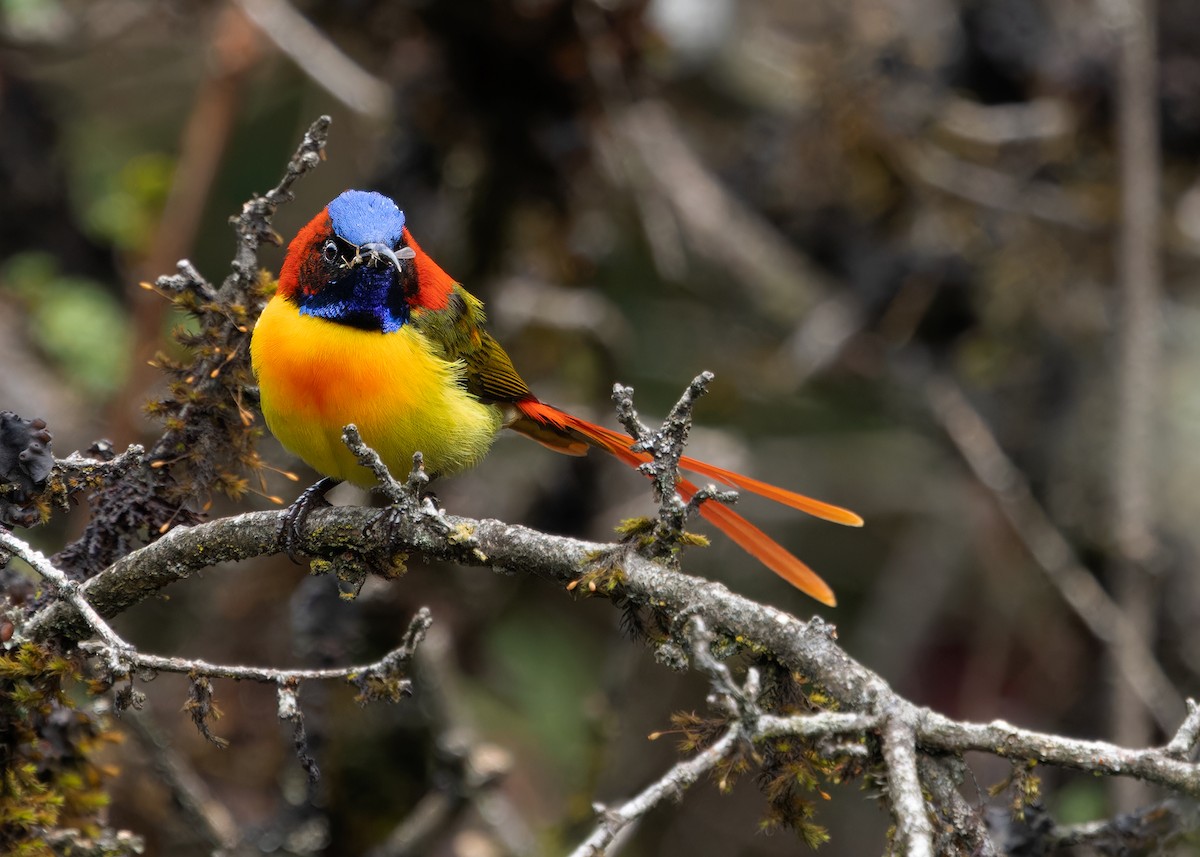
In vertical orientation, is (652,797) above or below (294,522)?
below

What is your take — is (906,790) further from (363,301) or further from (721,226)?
(721,226)

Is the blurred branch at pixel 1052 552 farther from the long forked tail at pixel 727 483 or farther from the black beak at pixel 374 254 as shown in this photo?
the black beak at pixel 374 254

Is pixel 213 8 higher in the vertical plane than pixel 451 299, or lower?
higher

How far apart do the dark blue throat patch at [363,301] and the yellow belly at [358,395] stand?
3 cm

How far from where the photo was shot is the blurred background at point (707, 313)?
5.18 m

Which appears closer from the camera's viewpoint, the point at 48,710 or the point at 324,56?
the point at 48,710

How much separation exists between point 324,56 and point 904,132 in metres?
2.72

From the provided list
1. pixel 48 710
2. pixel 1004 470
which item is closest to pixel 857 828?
pixel 1004 470

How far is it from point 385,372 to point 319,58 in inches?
109

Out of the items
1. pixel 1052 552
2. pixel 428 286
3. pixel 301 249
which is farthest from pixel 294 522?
pixel 1052 552

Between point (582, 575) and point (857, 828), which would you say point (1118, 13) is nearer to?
point (857, 828)

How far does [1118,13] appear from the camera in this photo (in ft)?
18.7

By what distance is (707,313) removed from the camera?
7.54 metres

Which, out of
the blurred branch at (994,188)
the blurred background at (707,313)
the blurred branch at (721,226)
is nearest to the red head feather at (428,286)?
the blurred background at (707,313)
